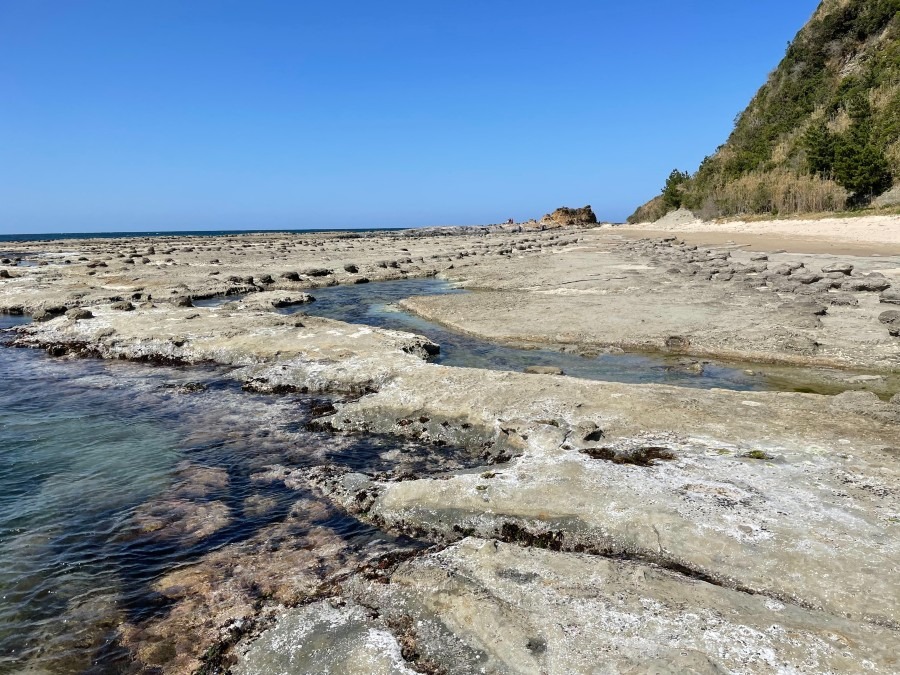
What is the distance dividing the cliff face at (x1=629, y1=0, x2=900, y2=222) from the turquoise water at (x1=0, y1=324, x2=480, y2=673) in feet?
139

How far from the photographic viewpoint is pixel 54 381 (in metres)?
11.2

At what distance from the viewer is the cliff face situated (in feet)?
125

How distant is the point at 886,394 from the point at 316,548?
937cm

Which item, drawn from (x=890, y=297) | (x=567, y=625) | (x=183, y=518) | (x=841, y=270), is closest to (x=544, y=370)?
(x=183, y=518)

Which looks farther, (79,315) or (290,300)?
(290,300)

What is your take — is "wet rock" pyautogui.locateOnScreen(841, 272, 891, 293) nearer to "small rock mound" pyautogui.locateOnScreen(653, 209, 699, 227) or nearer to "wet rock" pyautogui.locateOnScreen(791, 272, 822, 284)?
"wet rock" pyautogui.locateOnScreen(791, 272, 822, 284)

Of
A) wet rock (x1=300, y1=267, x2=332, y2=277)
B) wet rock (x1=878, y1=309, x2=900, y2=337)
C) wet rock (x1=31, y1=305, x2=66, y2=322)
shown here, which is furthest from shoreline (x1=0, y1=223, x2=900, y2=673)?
wet rock (x1=300, y1=267, x2=332, y2=277)

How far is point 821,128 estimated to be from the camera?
4303 centimetres

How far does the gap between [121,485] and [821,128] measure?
52.8 metres

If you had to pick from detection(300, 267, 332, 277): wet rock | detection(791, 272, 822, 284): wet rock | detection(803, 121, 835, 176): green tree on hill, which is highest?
detection(803, 121, 835, 176): green tree on hill

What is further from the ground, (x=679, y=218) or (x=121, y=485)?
(x=679, y=218)

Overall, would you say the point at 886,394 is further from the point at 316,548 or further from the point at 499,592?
the point at 316,548

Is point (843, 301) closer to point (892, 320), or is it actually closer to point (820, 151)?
point (892, 320)

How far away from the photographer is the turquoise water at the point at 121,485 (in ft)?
14.5
